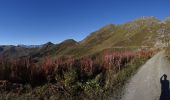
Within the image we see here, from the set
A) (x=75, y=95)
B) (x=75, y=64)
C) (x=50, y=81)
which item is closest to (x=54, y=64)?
(x=50, y=81)

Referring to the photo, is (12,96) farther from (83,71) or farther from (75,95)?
(83,71)

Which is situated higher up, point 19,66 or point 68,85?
point 19,66

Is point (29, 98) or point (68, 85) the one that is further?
point (68, 85)

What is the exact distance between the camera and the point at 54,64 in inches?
618

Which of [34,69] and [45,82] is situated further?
[45,82]

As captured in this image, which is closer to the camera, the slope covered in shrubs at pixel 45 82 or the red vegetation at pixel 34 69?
the slope covered in shrubs at pixel 45 82

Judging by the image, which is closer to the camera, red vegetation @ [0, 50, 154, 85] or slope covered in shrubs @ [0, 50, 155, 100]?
slope covered in shrubs @ [0, 50, 155, 100]

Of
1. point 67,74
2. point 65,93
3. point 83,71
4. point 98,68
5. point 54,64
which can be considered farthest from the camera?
point 98,68

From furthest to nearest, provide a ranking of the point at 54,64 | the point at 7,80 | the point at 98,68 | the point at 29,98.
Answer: the point at 98,68, the point at 54,64, the point at 7,80, the point at 29,98

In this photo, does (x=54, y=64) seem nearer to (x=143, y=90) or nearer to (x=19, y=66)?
(x=19, y=66)

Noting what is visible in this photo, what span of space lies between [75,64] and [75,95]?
5.08 m

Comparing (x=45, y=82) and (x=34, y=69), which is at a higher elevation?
(x=34, y=69)

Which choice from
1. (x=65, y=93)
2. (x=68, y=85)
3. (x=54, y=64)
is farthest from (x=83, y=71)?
(x=65, y=93)

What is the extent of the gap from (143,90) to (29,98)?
21.4ft
